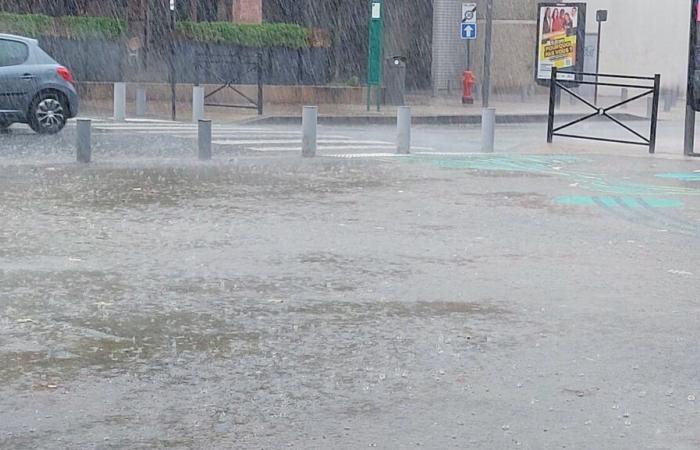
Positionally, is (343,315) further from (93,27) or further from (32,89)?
(93,27)

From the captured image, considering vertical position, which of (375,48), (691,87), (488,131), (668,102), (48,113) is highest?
(375,48)

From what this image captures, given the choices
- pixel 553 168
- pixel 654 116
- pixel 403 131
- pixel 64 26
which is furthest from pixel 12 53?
pixel 654 116

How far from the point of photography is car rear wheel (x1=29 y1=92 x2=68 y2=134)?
20000 millimetres

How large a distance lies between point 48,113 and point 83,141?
14.7 ft

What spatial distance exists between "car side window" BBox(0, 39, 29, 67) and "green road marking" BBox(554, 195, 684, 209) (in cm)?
959

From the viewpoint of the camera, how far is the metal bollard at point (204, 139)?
55.1 ft

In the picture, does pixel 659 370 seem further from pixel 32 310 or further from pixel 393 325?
pixel 32 310

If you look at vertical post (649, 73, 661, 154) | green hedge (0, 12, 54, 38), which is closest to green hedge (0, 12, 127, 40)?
green hedge (0, 12, 54, 38)

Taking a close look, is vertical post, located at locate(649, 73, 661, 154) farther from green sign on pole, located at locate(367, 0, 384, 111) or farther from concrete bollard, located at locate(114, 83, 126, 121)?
green sign on pole, located at locate(367, 0, 384, 111)

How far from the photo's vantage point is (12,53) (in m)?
19.9

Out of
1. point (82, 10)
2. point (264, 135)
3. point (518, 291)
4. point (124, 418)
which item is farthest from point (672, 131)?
point (124, 418)

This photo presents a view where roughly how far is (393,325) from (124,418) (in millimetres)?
2280

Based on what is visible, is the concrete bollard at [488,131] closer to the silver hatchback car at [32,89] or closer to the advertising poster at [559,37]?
the silver hatchback car at [32,89]

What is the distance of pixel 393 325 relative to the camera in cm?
762
